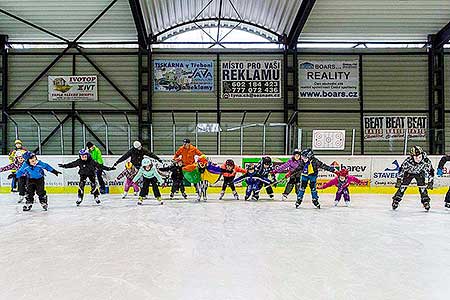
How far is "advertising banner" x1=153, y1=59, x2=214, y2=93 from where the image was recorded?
62.7ft

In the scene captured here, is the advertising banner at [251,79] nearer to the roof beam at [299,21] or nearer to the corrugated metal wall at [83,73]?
the roof beam at [299,21]

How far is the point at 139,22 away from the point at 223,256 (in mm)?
14046

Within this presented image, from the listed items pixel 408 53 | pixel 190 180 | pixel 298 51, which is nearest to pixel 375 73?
pixel 408 53

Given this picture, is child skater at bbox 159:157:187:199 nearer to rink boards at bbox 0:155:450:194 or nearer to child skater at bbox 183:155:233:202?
child skater at bbox 183:155:233:202

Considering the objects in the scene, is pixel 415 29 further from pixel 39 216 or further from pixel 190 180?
pixel 39 216

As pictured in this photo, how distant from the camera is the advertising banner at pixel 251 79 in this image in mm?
19031

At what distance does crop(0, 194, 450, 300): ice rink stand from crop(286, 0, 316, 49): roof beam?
983cm

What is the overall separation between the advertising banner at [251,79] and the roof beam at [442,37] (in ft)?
22.0

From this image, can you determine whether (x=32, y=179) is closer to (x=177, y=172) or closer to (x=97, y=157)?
(x=177, y=172)

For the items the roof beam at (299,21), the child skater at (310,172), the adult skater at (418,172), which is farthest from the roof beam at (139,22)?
the adult skater at (418,172)

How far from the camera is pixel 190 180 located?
11.8m

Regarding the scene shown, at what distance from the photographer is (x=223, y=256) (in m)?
4.59

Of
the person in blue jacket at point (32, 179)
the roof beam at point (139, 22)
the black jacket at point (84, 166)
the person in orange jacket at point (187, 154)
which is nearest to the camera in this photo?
the person in blue jacket at point (32, 179)

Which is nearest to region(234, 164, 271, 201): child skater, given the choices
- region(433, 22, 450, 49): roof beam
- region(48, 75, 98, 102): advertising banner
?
region(48, 75, 98, 102): advertising banner
